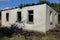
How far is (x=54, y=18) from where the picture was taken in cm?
2239

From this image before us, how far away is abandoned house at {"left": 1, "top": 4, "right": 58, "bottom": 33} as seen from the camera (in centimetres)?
1872

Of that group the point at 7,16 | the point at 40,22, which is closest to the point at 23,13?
the point at 40,22

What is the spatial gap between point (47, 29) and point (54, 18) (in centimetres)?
365

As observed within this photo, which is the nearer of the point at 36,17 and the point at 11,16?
the point at 36,17

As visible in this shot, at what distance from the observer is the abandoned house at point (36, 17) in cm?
1872

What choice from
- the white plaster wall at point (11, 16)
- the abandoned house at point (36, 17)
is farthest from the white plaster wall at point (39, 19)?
the white plaster wall at point (11, 16)

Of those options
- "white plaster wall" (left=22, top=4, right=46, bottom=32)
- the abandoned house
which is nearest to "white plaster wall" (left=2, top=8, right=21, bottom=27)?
the abandoned house

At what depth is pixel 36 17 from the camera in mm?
19312

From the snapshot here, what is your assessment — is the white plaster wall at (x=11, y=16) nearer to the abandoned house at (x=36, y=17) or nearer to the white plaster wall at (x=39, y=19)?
the abandoned house at (x=36, y=17)

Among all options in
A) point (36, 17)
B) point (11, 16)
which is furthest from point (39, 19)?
point (11, 16)

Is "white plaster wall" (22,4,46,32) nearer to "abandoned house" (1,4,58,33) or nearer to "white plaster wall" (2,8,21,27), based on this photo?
"abandoned house" (1,4,58,33)

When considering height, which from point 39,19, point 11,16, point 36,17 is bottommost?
point 39,19

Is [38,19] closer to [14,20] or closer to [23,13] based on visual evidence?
[23,13]

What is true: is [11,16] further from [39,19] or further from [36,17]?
[39,19]
